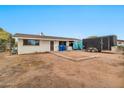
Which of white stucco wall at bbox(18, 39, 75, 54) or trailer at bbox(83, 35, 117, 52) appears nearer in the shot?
white stucco wall at bbox(18, 39, 75, 54)

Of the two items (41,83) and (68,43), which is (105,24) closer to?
(68,43)

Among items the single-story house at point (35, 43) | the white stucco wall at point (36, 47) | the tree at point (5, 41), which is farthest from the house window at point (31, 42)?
the tree at point (5, 41)

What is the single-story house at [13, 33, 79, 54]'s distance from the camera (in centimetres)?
1567

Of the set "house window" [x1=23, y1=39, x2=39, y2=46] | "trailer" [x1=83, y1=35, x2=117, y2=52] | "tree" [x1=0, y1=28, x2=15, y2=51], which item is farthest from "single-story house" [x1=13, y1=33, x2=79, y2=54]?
"tree" [x1=0, y1=28, x2=15, y2=51]

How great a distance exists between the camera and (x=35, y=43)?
16.8 m

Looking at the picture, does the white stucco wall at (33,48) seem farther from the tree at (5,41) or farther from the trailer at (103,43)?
the tree at (5,41)

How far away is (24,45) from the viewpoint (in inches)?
627

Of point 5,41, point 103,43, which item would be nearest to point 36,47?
point 103,43

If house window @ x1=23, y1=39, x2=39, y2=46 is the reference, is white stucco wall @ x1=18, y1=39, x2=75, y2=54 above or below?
below

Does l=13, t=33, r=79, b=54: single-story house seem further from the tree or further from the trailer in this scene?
the tree

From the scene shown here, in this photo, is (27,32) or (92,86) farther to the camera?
(27,32)
